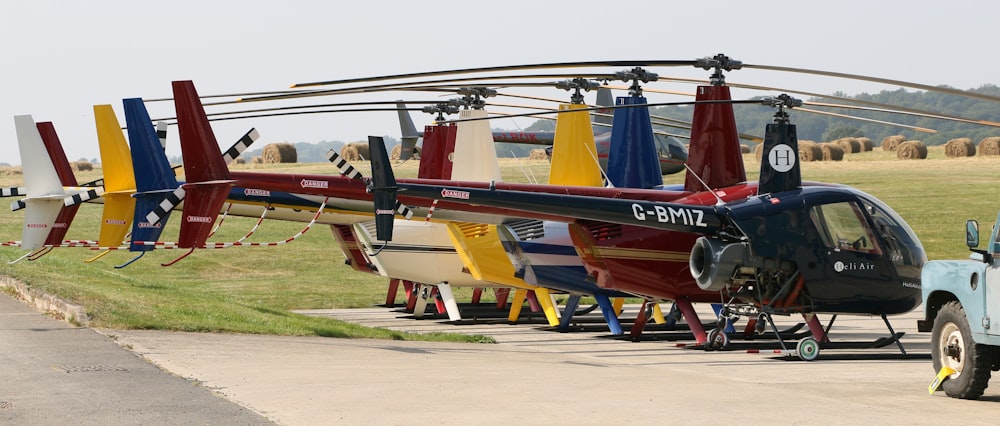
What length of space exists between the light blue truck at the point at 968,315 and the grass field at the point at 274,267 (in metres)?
6.96

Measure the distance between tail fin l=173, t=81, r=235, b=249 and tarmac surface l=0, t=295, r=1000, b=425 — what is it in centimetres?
186

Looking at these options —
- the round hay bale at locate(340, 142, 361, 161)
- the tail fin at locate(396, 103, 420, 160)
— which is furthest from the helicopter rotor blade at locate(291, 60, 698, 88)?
the round hay bale at locate(340, 142, 361, 161)

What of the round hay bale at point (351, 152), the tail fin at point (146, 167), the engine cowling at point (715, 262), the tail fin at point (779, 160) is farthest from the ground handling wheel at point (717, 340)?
the round hay bale at point (351, 152)

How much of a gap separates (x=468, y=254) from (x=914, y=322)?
23.1 feet

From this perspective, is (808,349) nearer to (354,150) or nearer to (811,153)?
(354,150)

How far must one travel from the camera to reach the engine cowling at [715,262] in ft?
47.2

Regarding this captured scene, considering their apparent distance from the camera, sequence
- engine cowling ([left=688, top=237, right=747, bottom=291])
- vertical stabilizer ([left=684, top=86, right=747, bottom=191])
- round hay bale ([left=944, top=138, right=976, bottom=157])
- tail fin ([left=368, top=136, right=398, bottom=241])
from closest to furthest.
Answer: tail fin ([left=368, top=136, right=398, bottom=241])
engine cowling ([left=688, top=237, right=747, bottom=291])
vertical stabilizer ([left=684, top=86, right=747, bottom=191])
round hay bale ([left=944, top=138, right=976, bottom=157])

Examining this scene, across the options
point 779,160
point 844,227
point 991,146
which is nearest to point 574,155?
point 779,160

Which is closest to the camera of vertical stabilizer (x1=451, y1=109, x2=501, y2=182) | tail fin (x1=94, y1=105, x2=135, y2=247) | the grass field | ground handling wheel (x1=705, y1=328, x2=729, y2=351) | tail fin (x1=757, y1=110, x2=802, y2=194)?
the grass field

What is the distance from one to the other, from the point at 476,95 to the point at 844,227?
6.39 meters

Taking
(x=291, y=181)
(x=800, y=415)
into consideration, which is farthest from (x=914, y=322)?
(x=800, y=415)

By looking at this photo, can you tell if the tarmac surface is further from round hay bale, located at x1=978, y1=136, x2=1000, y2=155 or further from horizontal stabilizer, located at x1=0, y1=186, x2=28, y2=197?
round hay bale, located at x1=978, y1=136, x2=1000, y2=155

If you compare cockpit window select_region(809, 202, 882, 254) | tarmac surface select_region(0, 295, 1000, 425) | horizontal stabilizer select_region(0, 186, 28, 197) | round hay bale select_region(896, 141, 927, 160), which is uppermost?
horizontal stabilizer select_region(0, 186, 28, 197)

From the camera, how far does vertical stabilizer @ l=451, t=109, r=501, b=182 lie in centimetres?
1891
